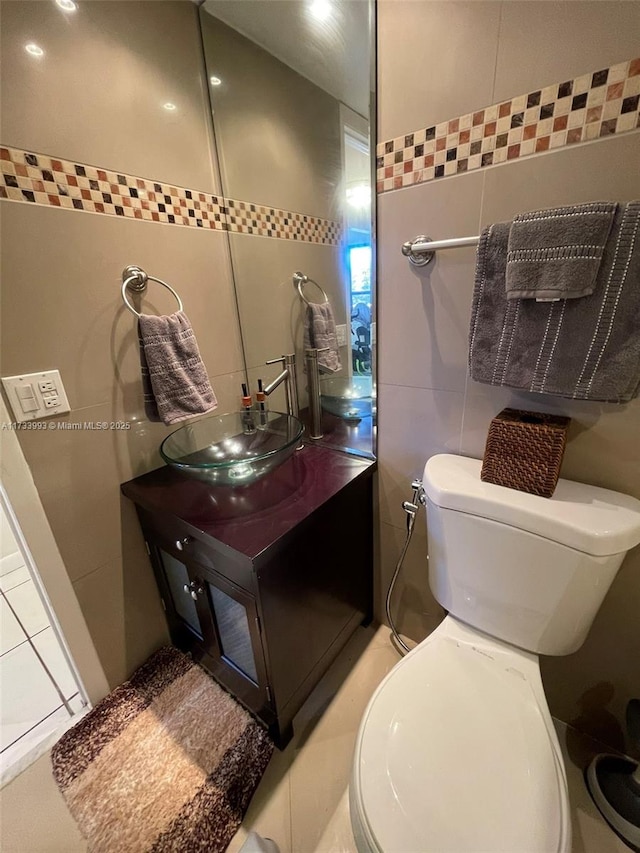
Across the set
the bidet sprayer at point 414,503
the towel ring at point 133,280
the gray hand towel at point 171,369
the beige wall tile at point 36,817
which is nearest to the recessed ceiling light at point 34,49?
the towel ring at point 133,280

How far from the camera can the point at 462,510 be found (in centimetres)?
87

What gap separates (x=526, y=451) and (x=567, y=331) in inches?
11.0

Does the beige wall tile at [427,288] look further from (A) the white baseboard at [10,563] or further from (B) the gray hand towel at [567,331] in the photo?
(A) the white baseboard at [10,563]

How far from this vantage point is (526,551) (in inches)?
31.7

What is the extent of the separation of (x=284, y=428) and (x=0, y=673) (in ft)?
5.01

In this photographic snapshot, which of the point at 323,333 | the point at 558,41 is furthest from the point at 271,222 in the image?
the point at 558,41

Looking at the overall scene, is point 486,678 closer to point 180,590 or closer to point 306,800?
point 306,800

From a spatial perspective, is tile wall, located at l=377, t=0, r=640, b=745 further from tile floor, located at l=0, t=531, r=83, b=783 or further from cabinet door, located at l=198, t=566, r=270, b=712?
tile floor, located at l=0, t=531, r=83, b=783

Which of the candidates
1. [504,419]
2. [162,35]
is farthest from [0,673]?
[162,35]

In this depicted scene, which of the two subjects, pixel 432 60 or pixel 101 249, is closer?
pixel 432 60

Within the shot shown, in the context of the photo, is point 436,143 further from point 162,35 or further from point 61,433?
point 61,433

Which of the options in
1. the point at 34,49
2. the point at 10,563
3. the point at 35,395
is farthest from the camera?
the point at 10,563

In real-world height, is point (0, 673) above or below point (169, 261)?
below

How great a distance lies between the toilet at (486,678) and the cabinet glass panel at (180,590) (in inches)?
26.5
